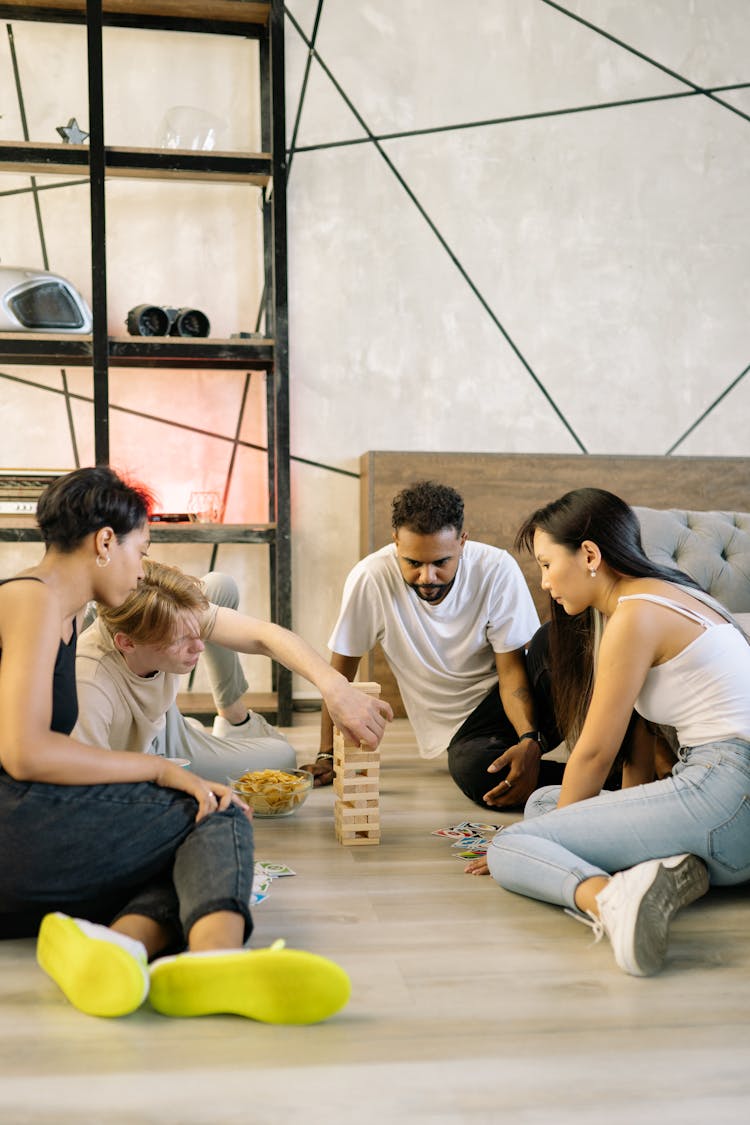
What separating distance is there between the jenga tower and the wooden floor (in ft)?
1.12

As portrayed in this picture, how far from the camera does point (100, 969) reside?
1385 millimetres

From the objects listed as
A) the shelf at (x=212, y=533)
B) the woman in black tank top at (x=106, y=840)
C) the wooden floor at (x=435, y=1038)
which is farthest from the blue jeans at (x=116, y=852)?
the shelf at (x=212, y=533)

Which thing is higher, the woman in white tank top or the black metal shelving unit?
the black metal shelving unit

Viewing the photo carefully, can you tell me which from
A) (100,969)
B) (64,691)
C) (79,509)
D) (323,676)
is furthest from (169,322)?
(100,969)

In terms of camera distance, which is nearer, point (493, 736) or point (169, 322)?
point (493, 736)

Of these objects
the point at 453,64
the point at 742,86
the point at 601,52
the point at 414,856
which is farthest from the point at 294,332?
the point at 414,856

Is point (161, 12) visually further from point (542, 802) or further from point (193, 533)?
point (542, 802)

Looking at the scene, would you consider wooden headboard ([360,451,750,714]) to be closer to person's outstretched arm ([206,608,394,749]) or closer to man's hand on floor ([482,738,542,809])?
man's hand on floor ([482,738,542,809])

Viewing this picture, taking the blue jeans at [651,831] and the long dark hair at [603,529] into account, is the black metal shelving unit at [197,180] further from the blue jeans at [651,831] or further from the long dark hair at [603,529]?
the blue jeans at [651,831]

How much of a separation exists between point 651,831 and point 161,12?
11.6 feet

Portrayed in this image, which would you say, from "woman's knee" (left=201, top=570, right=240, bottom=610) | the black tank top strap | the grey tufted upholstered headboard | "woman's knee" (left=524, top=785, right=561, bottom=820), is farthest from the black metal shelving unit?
the black tank top strap

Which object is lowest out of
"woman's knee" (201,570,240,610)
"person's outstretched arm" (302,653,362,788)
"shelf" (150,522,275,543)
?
"person's outstretched arm" (302,653,362,788)

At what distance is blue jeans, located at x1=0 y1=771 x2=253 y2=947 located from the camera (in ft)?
5.16

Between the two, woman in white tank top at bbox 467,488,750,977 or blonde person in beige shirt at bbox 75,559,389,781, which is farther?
blonde person in beige shirt at bbox 75,559,389,781
